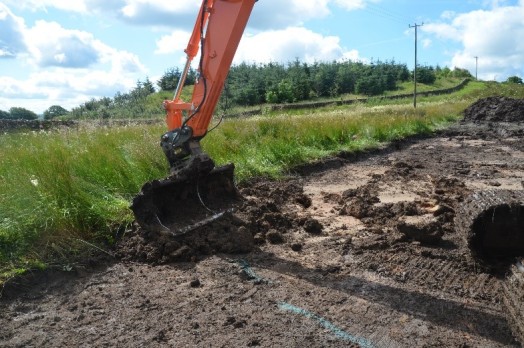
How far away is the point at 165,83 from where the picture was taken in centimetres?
3641

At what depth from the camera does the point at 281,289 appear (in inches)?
152

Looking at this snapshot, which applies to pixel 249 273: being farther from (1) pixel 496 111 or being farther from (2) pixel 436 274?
(1) pixel 496 111

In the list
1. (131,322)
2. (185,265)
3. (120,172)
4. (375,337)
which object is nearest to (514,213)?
(375,337)

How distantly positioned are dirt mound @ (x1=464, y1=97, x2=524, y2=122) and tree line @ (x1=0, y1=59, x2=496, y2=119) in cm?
1426

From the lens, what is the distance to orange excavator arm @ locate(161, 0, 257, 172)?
4.84 metres

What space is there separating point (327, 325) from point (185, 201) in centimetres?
235

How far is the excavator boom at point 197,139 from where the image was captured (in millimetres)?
4770

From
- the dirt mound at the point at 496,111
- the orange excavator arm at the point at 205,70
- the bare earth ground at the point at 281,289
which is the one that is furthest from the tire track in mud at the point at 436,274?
the dirt mound at the point at 496,111

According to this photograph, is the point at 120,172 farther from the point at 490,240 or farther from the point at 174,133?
the point at 490,240

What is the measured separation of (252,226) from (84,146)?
10.3 feet

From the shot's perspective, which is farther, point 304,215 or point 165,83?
point 165,83

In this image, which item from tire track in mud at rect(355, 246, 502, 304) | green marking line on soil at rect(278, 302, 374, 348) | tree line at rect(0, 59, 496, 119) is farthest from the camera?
tree line at rect(0, 59, 496, 119)

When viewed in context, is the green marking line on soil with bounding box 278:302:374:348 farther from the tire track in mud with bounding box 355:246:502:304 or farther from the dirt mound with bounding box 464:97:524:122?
the dirt mound with bounding box 464:97:524:122

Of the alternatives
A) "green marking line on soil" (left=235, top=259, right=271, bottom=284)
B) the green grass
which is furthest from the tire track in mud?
the green grass
